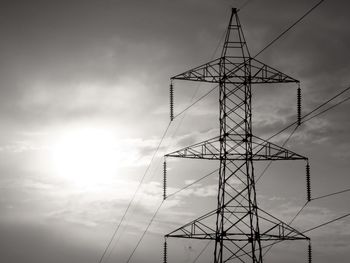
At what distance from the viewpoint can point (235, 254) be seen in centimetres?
3656

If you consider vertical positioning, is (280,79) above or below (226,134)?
above

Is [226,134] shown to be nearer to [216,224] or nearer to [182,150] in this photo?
[182,150]

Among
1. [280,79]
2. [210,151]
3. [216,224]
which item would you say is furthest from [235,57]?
[216,224]

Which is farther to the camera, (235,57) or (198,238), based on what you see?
(235,57)

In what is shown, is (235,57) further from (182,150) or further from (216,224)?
(216,224)

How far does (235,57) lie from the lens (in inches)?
1565

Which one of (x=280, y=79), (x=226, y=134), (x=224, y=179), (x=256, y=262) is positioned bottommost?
(x=256, y=262)

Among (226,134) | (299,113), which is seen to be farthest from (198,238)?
(299,113)

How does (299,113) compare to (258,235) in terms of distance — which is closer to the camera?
(258,235)

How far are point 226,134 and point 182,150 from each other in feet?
9.31

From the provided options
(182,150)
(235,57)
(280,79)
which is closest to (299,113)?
(280,79)

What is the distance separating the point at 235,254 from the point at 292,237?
3327 millimetres

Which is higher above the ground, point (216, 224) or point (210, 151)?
point (210, 151)

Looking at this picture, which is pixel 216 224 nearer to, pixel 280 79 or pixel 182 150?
pixel 182 150
